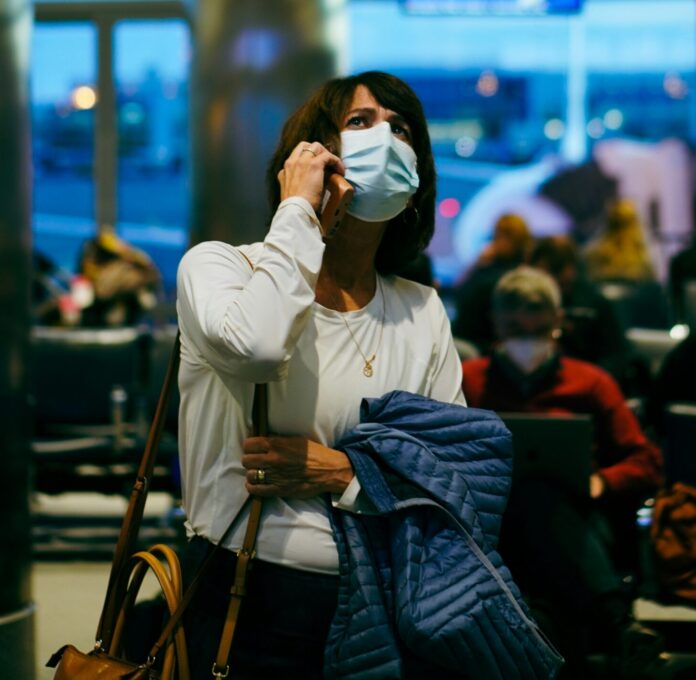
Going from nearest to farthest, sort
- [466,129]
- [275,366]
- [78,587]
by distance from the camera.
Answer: [275,366] < [78,587] < [466,129]

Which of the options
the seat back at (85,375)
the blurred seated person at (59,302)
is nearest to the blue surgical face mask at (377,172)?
the seat back at (85,375)

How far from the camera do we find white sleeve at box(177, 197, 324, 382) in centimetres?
186

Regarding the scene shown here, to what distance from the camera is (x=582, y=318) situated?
6.48 m

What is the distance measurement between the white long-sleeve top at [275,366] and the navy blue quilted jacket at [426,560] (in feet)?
0.17

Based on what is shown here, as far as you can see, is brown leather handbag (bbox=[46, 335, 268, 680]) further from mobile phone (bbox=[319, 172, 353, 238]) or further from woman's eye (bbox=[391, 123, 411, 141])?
woman's eye (bbox=[391, 123, 411, 141])

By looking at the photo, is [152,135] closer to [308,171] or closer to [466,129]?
[466,129]

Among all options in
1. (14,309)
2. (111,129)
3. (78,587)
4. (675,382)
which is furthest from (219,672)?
(111,129)

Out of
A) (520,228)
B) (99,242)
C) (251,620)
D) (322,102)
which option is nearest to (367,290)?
(322,102)

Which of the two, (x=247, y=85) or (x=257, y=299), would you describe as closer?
(x=257, y=299)

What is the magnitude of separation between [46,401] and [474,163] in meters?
7.89

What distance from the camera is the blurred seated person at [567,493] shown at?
12.4 ft

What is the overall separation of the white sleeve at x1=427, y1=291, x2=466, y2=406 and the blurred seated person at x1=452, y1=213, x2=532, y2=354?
3903 mm

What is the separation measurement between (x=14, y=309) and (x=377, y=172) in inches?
121

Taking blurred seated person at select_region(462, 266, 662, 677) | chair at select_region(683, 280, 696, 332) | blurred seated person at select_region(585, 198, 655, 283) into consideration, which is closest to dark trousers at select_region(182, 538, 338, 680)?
blurred seated person at select_region(462, 266, 662, 677)
